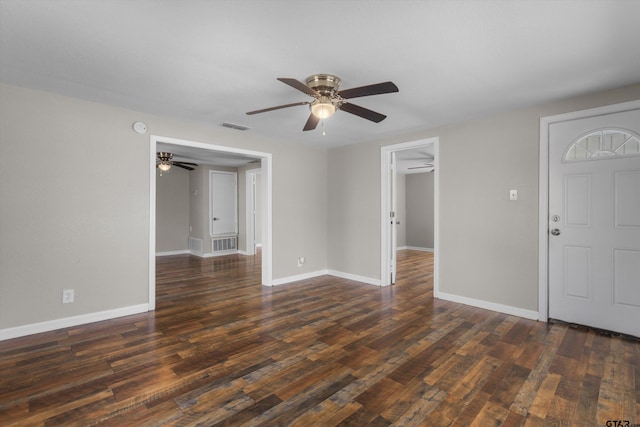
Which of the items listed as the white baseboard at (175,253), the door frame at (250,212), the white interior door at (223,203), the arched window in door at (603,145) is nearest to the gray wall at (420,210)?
the door frame at (250,212)

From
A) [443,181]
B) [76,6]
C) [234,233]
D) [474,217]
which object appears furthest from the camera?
[234,233]

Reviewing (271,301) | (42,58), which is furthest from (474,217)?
(42,58)

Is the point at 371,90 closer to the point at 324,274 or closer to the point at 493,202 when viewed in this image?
the point at 493,202

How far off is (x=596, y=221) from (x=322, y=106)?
118 inches

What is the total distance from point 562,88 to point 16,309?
5628 mm

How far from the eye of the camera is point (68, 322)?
3158mm

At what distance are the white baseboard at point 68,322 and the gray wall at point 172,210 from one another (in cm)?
477

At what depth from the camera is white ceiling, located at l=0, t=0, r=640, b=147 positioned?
1.78 metres

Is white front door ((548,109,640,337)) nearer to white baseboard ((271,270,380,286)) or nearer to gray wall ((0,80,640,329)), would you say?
gray wall ((0,80,640,329))

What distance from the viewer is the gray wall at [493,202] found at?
342 centimetres

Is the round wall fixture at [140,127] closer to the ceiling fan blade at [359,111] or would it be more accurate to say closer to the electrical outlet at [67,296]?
the electrical outlet at [67,296]

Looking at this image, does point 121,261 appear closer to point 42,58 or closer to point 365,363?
point 42,58

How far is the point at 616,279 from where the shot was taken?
299 cm

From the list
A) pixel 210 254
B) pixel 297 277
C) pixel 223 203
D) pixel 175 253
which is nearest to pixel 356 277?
pixel 297 277
